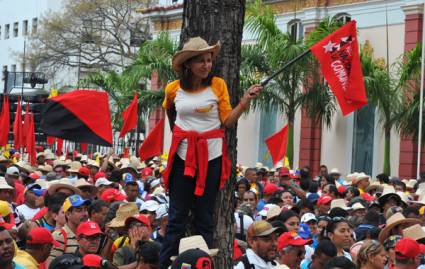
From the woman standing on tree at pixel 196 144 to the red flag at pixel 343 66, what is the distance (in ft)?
9.77

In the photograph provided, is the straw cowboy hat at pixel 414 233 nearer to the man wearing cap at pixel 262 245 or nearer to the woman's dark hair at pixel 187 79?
the man wearing cap at pixel 262 245

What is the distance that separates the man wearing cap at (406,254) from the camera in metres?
9.52

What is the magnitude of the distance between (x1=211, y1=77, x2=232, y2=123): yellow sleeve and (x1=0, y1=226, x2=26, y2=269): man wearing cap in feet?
6.15

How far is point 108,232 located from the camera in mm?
11336

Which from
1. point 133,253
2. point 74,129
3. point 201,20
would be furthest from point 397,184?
point 201,20

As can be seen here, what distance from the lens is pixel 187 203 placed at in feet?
25.5

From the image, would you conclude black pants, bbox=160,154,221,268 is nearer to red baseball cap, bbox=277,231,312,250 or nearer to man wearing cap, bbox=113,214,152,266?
man wearing cap, bbox=113,214,152,266

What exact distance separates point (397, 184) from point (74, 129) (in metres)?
6.42

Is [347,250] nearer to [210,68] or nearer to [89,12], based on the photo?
[210,68]

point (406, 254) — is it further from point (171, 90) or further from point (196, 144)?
point (171, 90)

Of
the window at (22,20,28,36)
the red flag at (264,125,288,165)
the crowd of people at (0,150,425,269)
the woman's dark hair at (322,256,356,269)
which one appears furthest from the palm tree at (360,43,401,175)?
the window at (22,20,28,36)

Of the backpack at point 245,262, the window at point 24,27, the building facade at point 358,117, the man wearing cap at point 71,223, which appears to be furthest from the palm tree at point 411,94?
the window at point 24,27

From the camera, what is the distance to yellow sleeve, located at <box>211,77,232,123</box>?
25.1 ft

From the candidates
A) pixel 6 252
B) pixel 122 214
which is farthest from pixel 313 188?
pixel 6 252
